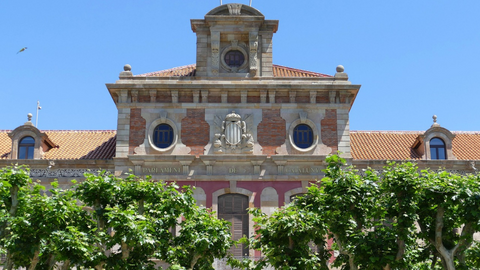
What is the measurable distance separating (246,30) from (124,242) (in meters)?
14.6

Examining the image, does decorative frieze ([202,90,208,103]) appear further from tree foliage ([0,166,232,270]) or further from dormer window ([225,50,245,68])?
tree foliage ([0,166,232,270])

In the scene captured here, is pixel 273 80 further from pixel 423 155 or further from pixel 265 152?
pixel 423 155

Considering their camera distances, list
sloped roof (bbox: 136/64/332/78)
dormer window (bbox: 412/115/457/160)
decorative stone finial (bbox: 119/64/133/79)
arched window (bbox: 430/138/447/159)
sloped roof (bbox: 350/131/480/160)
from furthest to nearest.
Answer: sloped roof (bbox: 350/131/480/160) < arched window (bbox: 430/138/447/159) < dormer window (bbox: 412/115/457/160) < sloped roof (bbox: 136/64/332/78) < decorative stone finial (bbox: 119/64/133/79)

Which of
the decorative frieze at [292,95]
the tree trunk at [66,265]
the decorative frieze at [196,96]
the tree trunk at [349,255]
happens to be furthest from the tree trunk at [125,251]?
the decorative frieze at [292,95]

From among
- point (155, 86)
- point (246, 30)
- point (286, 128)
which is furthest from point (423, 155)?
point (155, 86)

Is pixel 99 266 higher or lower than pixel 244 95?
lower

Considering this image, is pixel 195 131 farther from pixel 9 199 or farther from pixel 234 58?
pixel 9 199

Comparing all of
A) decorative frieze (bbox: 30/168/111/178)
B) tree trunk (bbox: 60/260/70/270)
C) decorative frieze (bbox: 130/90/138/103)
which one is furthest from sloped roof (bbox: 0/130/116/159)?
tree trunk (bbox: 60/260/70/270)

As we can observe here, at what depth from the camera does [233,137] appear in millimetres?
33406

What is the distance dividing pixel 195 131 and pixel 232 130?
1.81 m

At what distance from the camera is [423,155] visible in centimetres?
3619

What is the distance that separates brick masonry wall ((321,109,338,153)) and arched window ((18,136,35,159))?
1483cm

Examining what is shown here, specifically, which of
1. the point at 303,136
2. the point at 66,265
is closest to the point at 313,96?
the point at 303,136

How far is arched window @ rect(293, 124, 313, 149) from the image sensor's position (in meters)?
33.8
